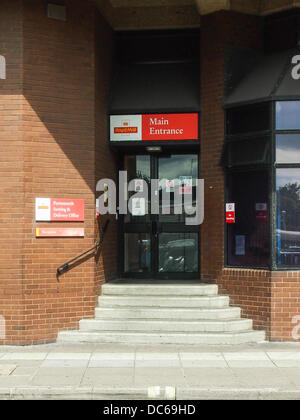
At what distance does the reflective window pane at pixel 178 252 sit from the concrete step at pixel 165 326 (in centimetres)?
197

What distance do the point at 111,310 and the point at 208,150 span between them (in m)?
3.31

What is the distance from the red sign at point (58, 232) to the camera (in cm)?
946

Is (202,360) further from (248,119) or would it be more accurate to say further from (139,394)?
(248,119)

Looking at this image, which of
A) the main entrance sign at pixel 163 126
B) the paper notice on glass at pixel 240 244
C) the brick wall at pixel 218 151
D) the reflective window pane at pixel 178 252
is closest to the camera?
the brick wall at pixel 218 151

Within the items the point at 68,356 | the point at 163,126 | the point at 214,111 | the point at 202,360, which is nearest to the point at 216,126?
the point at 214,111

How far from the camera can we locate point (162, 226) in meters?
11.5

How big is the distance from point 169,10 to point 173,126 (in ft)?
7.02

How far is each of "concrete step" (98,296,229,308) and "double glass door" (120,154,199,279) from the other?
4.88 ft

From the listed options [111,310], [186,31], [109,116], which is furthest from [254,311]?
[186,31]

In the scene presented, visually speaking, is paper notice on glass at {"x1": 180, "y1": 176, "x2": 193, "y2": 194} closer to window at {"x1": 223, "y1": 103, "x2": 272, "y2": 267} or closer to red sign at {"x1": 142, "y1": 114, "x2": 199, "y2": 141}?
red sign at {"x1": 142, "y1": 114, "x2": 199, "y2": 141}

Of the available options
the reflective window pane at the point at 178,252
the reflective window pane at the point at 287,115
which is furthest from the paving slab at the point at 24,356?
the reflective window pane at the point at 287,115

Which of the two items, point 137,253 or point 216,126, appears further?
point 137,253

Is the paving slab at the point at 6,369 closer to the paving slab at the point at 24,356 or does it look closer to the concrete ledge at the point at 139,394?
the paving slab at the point at 24,356

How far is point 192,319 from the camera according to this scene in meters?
9.70
